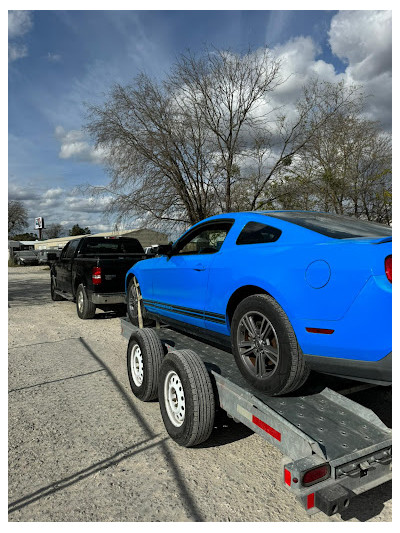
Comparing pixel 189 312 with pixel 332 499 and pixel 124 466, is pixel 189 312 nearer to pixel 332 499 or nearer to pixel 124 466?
pixel 124 466

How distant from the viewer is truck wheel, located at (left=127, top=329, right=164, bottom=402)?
385 cm

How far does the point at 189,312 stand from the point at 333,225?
5.61ft

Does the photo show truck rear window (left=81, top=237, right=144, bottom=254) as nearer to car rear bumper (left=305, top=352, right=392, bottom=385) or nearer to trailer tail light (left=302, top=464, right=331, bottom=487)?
car rear bumper (left=305, top=352, right=392, bottom=385)

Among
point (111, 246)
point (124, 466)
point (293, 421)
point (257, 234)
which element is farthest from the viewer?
point (111, 246)

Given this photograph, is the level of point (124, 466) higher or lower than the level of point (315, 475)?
lower

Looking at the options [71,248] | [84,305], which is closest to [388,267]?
[84,305]

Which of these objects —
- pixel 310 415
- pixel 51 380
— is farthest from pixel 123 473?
pixel 51 380

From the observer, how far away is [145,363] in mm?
3877

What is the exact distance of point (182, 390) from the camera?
3.23 metres

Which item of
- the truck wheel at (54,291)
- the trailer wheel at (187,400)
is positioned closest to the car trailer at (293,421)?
the trailer wheel at (187,400)

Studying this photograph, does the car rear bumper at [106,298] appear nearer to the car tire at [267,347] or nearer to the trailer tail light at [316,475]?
the car tire at [267,347]

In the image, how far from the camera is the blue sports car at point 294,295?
220cm

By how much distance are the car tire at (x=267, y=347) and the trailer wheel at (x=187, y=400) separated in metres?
0.36

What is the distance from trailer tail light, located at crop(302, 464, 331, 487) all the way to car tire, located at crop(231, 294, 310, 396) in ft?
2.05
